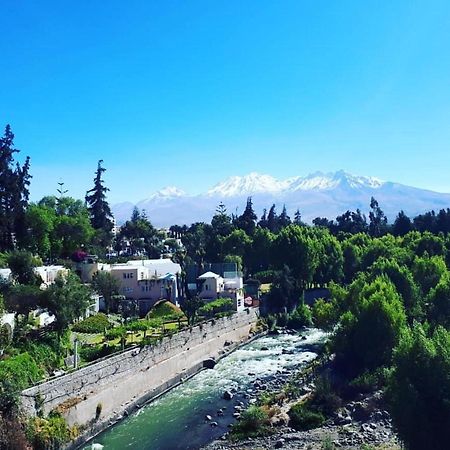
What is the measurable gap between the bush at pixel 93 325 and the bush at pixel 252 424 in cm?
2008

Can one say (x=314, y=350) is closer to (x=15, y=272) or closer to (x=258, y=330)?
(x=258, y=330)

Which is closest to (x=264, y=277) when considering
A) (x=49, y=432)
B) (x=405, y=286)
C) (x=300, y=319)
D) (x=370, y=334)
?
(x=300, y=319)

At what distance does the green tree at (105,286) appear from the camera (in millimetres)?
60125

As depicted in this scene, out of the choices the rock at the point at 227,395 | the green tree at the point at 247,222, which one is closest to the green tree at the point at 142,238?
the green tree at the point at 247,222

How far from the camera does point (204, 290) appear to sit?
7181 centimetres

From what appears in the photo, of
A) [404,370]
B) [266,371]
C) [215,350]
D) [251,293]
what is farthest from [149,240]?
[404,370]

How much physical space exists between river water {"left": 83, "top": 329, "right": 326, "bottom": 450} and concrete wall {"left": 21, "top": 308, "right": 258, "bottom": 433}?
3.51 ft

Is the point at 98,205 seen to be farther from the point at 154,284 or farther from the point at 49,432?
the point at 49,432

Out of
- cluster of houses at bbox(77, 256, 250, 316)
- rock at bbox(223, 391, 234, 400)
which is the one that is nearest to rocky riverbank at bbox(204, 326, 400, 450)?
rock at bbox(223, 391, 234, 400)

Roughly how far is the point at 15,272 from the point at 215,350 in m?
19.5

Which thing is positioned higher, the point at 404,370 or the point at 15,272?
the point at 15,272

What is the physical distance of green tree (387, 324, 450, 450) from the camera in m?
21.7

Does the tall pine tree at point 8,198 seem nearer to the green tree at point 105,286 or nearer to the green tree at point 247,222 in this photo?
the green tree at point 105,286

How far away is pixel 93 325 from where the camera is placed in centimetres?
4922
